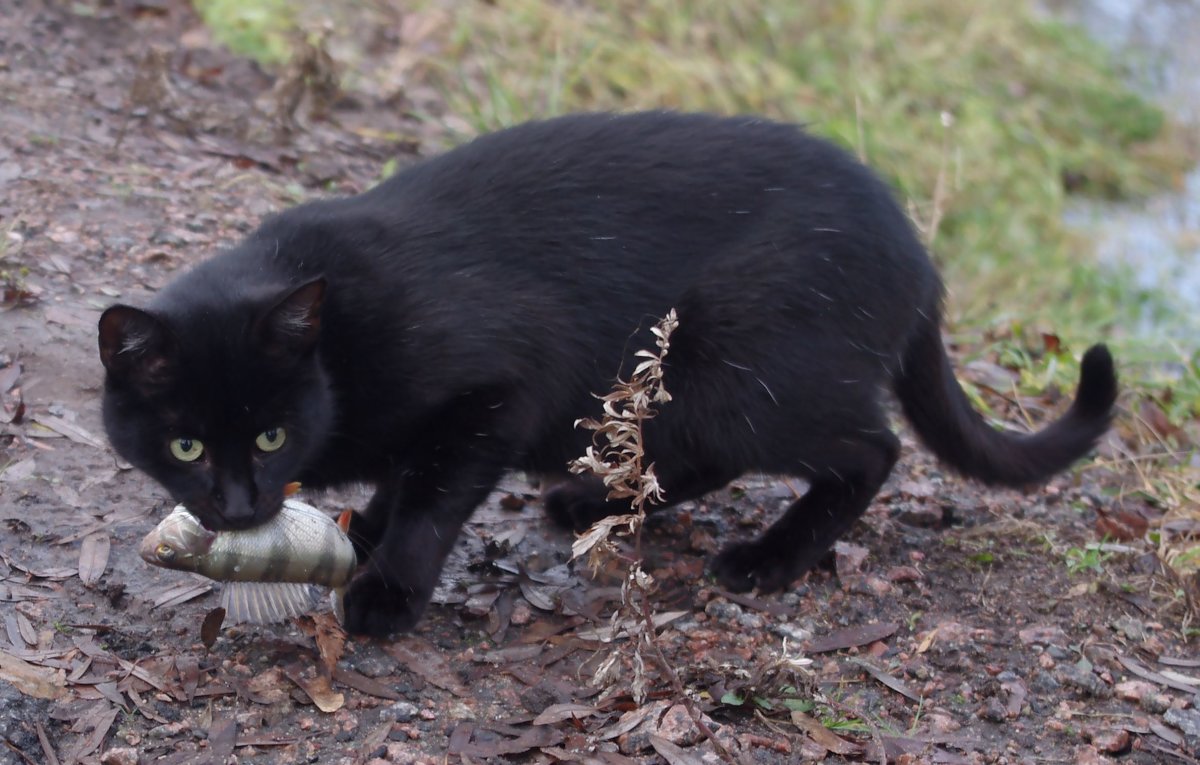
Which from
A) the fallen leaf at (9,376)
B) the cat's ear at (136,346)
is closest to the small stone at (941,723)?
the cat's ear at (136,346)

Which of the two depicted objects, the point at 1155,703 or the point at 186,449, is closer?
the point at 186,449

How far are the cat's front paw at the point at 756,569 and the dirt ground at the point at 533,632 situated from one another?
5 centimetres

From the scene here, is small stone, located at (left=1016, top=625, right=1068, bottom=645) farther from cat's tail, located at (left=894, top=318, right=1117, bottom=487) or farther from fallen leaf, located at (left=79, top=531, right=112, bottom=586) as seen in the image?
fallen leaf, located at (left=79, top=531, right=112, bottom=586)

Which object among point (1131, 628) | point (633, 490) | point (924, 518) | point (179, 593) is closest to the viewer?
point (633, 490)

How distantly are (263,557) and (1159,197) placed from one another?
6.86m

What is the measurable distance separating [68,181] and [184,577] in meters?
1.93

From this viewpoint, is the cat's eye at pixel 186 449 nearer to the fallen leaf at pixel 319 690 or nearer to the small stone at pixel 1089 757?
the fallen leaf at pixel 319 690

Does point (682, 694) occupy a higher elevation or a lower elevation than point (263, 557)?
higher

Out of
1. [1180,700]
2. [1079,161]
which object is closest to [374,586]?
[1180,700]

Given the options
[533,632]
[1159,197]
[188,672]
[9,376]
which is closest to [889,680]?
[533,632]

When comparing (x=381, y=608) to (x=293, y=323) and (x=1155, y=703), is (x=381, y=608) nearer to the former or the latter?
(x=293, y=323)

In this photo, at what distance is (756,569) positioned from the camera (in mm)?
3338

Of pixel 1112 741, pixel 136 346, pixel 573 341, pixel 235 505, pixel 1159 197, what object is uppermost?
pixel 136 346

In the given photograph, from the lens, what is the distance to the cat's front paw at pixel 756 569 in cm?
332
